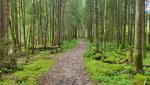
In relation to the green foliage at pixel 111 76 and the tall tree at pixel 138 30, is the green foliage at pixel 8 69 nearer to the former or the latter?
the green foliage at pixel 111 76

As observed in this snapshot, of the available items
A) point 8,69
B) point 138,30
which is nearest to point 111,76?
point 138,30

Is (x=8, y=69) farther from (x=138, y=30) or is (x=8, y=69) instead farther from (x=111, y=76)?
(x=138, y=30)

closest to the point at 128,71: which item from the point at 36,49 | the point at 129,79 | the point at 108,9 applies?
the point at 129,79

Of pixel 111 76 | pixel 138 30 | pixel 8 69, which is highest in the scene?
pixel 138 30

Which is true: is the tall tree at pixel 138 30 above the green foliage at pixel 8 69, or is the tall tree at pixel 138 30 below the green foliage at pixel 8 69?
above

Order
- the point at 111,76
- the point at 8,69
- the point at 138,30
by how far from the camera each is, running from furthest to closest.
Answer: the point at 8,69
the point at 111,76
the point at 138,30

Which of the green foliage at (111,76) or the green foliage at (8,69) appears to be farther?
the green foliage at (8,69)

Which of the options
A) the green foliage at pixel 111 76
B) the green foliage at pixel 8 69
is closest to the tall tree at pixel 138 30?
the green foliage at pixel 111 76

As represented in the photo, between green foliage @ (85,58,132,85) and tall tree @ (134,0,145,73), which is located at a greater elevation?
tall tree @ (134,0,145,73)

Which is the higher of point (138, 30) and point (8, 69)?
point (138, 30)

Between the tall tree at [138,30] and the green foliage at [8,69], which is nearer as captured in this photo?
the tall tree at [138,30]

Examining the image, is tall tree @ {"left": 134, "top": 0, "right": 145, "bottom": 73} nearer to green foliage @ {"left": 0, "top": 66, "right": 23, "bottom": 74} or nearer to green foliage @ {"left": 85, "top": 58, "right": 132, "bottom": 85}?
green foliage @ {"left": 85, "top": 58, "right": 132, "bottom": 85}

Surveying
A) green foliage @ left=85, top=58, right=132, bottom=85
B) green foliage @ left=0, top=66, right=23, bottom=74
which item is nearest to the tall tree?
green foliage @ left=85, top=58, right=132, bottom=85

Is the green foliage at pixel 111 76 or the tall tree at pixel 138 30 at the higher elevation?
the tall tree at pixel 138 30
